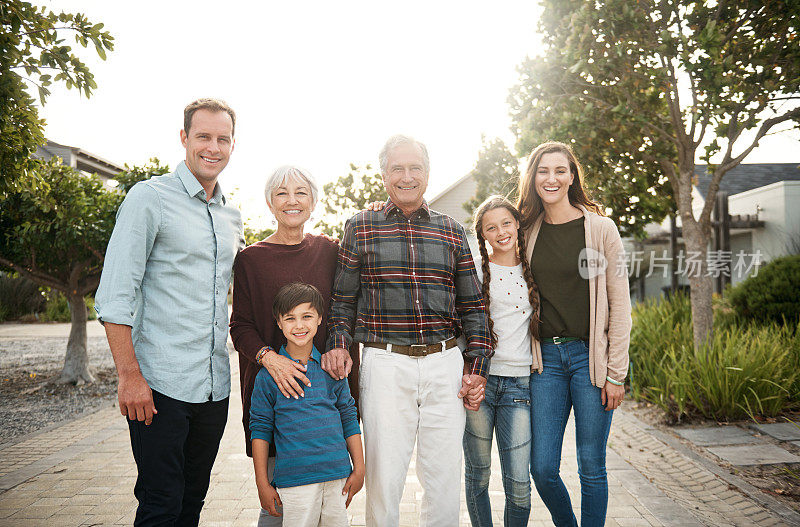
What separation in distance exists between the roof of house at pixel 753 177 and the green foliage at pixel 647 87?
52.6 ft

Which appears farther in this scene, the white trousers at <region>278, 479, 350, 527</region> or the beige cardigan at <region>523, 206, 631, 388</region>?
the beige cardigan at <region>523, 206, 631, 388</region>

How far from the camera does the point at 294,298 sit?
105 inches

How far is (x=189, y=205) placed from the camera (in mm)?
2664

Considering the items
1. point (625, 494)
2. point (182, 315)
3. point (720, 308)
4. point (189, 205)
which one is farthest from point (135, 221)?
point (720, 308)

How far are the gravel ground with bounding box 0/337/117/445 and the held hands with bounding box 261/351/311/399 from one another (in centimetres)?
525

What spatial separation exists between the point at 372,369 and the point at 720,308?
8.02 m

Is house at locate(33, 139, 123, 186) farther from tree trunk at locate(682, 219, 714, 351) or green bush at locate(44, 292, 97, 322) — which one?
tree trunk at locate(682, 219, 714, 351)

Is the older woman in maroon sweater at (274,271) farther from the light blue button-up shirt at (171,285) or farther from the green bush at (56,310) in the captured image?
the green bush at (56,310)

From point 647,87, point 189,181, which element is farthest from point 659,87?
point 189,181

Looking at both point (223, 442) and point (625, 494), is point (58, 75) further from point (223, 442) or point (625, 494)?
point (625, 494)

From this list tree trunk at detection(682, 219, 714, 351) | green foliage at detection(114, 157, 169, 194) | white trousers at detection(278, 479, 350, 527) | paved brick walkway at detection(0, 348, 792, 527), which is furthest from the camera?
green foliage at detection(114, 157, 169, 194)

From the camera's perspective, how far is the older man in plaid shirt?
279 centimetres

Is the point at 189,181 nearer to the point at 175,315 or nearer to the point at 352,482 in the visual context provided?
the point at 175,315

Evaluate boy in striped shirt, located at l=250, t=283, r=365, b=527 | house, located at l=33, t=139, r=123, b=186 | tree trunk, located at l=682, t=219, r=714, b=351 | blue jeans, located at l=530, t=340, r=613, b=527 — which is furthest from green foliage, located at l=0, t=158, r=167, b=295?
house, located at l=33, t=139, r=123, b=186
